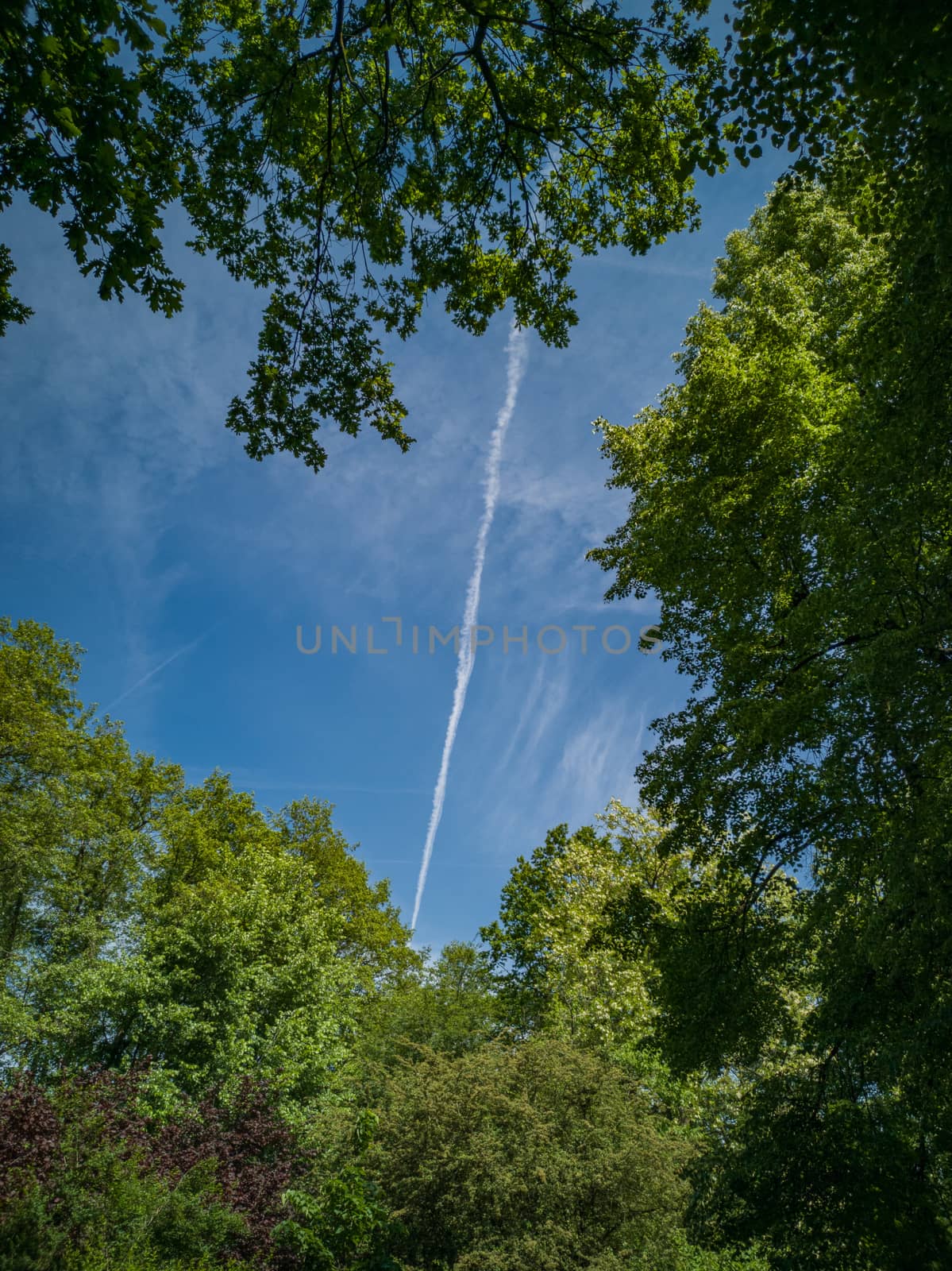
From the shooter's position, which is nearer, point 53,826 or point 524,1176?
point 524,1176

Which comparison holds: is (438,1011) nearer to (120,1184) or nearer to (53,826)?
(53,826)

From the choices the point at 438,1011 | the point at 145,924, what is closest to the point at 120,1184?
the point at 145,924

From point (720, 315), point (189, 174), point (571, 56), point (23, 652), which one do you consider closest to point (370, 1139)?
point (189, 174)

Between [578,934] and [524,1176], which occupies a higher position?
[578,934]

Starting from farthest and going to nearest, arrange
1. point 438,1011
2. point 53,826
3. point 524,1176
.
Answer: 1. point 438,1011
2. point 53,826
3. point 524,1176

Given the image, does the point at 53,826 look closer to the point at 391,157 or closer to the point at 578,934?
the point at 578,934

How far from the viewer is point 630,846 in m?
20.2

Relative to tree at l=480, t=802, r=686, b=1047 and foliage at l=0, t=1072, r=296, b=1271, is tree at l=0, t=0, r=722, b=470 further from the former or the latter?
tree at l=480, t=802, r=686, b=1047

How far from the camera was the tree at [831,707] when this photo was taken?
5680 mm

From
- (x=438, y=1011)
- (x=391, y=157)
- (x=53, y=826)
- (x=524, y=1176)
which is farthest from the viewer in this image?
(x=438, y=1011)

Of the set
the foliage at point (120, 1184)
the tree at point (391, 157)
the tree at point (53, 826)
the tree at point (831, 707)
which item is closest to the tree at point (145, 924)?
the tree at point (53, 826)

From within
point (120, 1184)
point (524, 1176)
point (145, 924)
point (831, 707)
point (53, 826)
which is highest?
point (53, 826)

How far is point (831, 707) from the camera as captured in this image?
6.89 metres

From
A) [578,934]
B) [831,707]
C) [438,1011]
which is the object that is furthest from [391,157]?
[438,1011]
